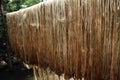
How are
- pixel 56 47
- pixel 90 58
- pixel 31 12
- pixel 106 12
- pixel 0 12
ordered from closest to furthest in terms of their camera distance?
pixel 106 12 → pixel 90 58 → pixel 56 47 → pixel 31 12 → pixel 0 12

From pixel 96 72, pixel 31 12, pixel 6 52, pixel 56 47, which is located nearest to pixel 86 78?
pixel 96 72

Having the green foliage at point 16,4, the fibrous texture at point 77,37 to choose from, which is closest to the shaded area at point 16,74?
the green foliage at point 16,4

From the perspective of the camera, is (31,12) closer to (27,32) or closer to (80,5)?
(27,32)

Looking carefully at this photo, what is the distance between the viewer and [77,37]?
2918 mm

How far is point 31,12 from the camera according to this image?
14.6 feet

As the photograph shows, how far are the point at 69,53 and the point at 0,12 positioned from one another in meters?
5.41

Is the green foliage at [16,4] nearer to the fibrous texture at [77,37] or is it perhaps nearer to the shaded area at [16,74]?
the shaded area at [16,74]

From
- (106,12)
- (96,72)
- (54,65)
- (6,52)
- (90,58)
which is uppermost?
(106,12)

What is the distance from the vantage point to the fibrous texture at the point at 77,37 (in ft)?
7.64

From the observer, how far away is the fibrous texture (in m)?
2.33

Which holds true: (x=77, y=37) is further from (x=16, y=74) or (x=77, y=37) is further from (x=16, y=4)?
(x=16, y=4)

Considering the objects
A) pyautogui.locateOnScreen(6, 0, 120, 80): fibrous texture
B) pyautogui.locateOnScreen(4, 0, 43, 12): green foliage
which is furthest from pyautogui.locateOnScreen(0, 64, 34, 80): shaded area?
pyautogui.locateOnScreen(6, 0, 120, 80): fibrous texture

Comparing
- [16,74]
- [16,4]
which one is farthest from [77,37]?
[16,4]

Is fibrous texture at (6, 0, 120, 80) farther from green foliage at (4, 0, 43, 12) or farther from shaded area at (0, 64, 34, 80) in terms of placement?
green foliage at (4, 0, 43, 12)
